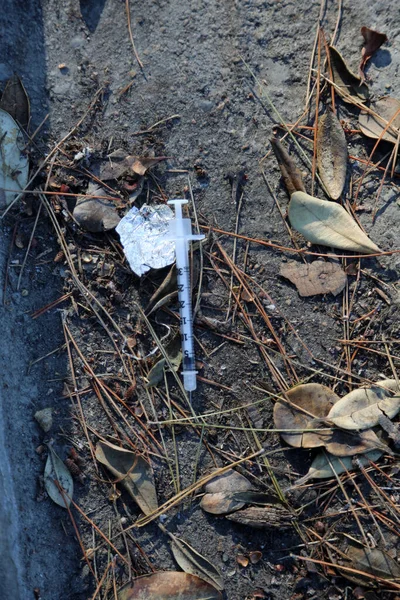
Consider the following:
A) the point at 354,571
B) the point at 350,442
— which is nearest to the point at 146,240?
the point at 350,442

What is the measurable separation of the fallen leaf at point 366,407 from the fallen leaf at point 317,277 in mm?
419

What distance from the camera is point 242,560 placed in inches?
82.5

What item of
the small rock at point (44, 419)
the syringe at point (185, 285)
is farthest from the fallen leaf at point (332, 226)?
the small rock at point (44, 419)

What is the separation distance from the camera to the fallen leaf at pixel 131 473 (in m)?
2.08

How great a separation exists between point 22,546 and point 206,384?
947 mm

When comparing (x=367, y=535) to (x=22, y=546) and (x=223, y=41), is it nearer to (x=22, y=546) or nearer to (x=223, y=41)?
(x=22, y=546)

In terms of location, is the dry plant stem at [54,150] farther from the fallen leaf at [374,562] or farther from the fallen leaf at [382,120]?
the fallen leaf at [374,562]

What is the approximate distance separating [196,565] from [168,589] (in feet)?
0.45

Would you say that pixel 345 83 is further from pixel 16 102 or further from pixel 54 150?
pixel 16 102

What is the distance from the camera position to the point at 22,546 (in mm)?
2029

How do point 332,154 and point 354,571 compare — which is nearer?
point 354,571

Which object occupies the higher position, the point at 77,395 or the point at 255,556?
the point at 77,395

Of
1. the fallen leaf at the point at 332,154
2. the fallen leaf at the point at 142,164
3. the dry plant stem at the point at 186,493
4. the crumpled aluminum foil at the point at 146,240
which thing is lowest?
the dry plant stem at the point at 186,493

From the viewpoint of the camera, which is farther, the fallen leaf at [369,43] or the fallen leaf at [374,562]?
the fallen leaf at [369,43]
